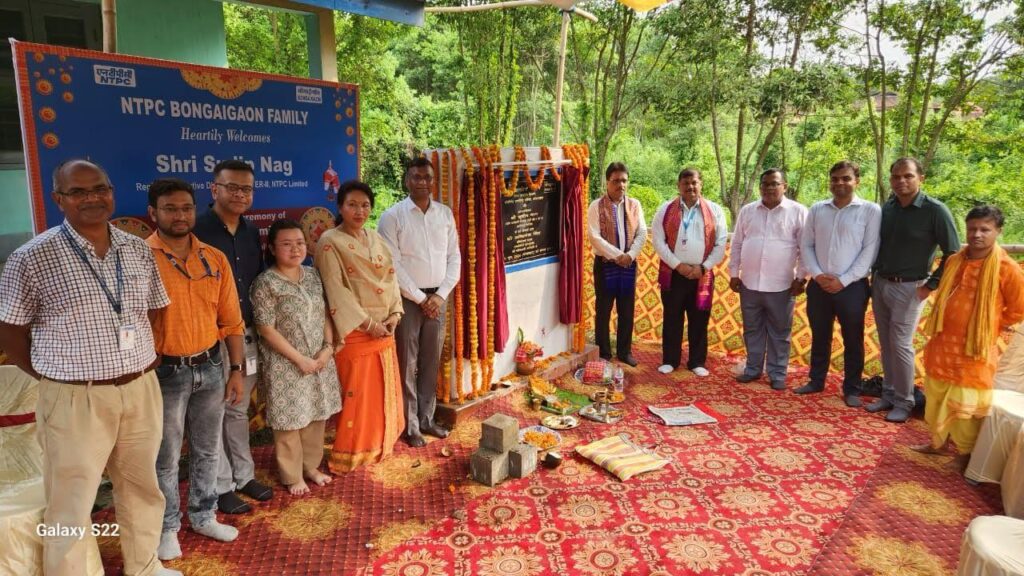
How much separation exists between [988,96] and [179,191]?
9.24m

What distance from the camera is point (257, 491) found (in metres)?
3.49

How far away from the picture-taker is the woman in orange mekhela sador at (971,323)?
374 cm

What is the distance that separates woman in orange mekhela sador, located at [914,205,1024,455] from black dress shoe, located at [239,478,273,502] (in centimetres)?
425

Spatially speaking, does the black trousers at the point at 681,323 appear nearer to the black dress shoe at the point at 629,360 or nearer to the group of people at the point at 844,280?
the group of people at the point at 844,280

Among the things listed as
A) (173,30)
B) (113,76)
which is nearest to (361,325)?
(113,76)

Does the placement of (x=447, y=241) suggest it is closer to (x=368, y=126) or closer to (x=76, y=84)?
(x=76, y=84)

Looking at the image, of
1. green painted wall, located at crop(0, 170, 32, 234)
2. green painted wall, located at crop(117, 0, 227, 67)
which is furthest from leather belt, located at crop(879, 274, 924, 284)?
green painted wall, located at crop(0, 170, 32, 234)

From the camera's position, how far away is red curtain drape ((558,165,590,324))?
5.42 m

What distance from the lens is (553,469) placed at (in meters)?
3.91

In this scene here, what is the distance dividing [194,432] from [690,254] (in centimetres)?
418

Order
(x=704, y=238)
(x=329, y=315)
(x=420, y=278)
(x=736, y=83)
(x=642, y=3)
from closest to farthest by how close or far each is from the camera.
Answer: (x=329, y=315) < (x=420, y=278) < (x=642, y=3) < (x=704, y=238) < (x=736, y=83)

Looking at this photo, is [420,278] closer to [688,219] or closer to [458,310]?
[458,310]

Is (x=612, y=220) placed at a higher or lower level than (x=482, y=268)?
higher

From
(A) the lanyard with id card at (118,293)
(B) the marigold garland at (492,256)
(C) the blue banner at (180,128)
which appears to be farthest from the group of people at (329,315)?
(B) the marigold garland at (492,256)
